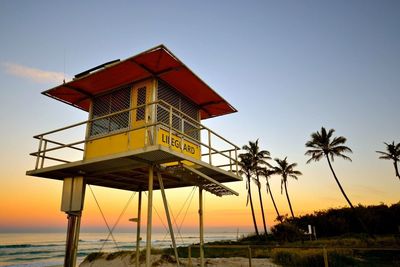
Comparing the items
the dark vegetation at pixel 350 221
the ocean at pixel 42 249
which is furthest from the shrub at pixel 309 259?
the dark vegetation at pixel 350 221

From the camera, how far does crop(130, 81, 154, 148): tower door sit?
8520 millimetres

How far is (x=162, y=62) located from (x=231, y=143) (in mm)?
3948

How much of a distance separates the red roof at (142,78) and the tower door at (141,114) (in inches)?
14.8

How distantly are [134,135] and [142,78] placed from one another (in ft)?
6.73

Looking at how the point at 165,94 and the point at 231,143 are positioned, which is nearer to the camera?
the point at 165,94

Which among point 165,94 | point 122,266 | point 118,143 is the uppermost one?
point 165,94

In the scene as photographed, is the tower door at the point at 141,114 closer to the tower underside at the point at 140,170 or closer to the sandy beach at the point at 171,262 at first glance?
the tower underside at the point at 140,170

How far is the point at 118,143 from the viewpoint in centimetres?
916

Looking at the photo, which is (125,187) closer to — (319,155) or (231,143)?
(231,143)

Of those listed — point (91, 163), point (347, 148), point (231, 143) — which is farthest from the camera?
point (347, 148)

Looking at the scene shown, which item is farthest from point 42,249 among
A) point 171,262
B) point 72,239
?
point 72,239

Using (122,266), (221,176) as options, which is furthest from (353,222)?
(221,176)

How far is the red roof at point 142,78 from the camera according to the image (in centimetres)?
881

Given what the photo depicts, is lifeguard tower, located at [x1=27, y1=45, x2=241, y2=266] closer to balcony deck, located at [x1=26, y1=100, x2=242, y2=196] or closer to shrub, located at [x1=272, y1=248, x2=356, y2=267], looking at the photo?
balcony deck, located at [x1=26, y1=100, x2=242, y2=196]
